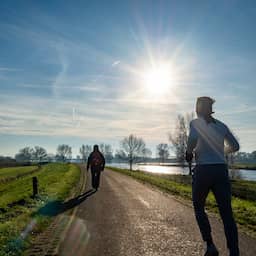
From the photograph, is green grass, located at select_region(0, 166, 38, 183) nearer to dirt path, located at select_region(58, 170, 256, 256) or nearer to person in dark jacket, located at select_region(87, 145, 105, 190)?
person in dark jacket, located at select_region(87, 145, 105, 190)

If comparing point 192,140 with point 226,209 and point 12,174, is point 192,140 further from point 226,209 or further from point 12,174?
point 12,174

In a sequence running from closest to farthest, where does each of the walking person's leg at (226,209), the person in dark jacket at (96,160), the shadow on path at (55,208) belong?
the walking person's leg at (226,209) → the shadow on path at (55,208) → the person in dark jacket at (96,160)

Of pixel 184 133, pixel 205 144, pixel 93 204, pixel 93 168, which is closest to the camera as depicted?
pixel 205 144

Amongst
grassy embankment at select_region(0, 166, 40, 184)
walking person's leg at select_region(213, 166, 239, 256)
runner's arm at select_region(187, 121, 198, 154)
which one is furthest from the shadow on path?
grassy embankment at select_region(0, 166, 40, 184)

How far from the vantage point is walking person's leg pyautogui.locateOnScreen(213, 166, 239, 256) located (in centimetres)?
511

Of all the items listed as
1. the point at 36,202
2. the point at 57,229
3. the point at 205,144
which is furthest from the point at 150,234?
the point at 36,202

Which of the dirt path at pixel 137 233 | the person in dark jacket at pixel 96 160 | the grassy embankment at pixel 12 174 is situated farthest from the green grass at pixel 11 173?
the dirt path at pixel 137 233

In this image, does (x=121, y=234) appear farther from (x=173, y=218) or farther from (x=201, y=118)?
(x=201, y=118)

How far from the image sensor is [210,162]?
209 inches

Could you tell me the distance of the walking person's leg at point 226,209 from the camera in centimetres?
511

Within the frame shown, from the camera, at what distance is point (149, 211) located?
37.4 feet

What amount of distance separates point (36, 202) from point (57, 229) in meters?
6.22

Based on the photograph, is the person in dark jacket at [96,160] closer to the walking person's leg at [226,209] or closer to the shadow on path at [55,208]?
the shadow on path at [55,208]

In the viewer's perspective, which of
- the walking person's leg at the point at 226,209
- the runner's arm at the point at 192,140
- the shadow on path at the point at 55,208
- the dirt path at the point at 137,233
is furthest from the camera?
the shadow on path at the point at 55,208
